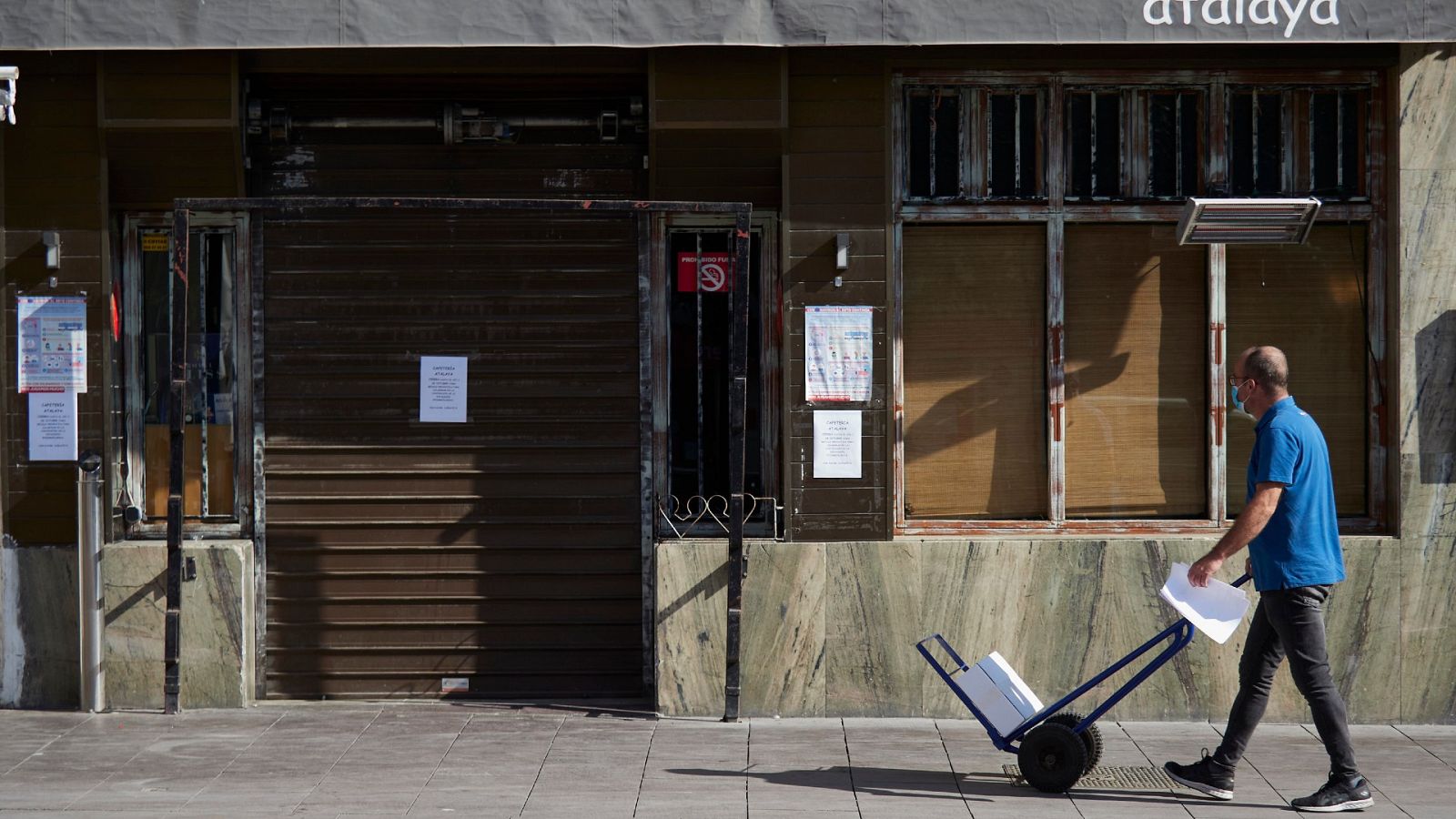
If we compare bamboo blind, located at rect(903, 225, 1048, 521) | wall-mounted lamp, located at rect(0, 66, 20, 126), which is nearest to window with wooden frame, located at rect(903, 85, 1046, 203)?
bamboo blind, located at rect(903, 225, 1048, 521)

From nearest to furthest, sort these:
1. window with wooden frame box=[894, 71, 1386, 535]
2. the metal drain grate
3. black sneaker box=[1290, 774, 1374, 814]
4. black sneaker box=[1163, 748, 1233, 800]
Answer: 1. black sneaker box=[1290, 774, 1374, 814]
2. black sneaker box=[1163, 748, 1233, 800]
3. the metal drain grate
4. window with wooden frame box=[894, 71, 1386, 535]

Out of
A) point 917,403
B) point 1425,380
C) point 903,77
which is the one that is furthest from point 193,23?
point 1425,380

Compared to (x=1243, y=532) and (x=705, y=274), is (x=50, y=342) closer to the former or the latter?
(x=705, y=274)

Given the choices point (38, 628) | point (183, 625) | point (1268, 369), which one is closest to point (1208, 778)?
point (1268, 369)

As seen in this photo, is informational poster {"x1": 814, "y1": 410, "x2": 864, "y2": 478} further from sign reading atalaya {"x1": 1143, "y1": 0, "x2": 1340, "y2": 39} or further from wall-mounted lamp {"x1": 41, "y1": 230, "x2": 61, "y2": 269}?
wall-mounted lamp {"x1": 41, "y1": 230, "x2": 61, "y2": 269}

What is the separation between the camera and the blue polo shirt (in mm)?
6219

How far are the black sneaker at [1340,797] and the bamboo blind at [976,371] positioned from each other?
247cm

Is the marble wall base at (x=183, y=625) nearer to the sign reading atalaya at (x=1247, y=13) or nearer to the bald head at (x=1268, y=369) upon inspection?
the bald head at (x=1268, y=369)

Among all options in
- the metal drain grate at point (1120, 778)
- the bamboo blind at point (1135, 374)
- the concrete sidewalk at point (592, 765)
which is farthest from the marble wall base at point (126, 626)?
the bamboo blind at point (1135, 374)

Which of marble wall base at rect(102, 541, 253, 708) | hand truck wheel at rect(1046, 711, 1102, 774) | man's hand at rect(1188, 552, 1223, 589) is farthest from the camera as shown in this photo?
marble wall base at rect(102, 541, 253, 708)

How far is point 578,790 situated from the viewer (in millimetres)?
6578

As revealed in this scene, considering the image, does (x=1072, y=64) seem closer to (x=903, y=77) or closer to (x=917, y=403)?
(x=903, y=77)

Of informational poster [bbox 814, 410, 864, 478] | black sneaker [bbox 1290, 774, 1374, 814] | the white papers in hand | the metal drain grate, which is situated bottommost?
the metal drain grate

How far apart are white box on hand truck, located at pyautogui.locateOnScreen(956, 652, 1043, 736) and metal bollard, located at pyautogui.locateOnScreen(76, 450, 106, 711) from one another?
15.9 ft
